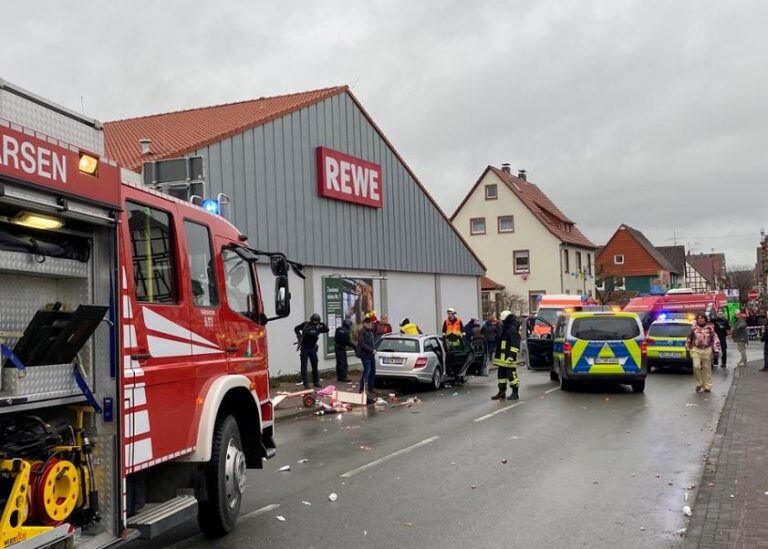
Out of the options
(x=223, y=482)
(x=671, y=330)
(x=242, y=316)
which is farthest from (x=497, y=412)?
(x=671, y=330)

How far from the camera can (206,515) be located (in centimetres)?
582

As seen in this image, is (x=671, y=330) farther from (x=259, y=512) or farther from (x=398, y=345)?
(x=259, y=512)

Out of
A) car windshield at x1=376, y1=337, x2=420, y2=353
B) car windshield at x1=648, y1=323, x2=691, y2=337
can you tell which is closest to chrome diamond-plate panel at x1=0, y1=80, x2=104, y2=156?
car windshield at x1=376, y1=337, x2=420, y2=353

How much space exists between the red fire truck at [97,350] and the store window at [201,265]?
18mm

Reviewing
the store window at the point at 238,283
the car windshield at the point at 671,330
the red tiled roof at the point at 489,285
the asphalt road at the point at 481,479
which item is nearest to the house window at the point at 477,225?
the red tiled roof at the point at 489,285

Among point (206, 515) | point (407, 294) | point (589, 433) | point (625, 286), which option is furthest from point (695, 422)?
point (625, 286)

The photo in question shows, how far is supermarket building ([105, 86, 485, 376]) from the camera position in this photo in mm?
18969

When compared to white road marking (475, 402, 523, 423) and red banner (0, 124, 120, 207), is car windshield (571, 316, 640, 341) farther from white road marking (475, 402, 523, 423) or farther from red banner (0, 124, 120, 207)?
red banner (0, 124, 120, 207)

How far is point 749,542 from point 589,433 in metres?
5.38

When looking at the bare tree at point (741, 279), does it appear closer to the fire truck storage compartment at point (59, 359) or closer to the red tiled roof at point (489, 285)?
the red tiled roof at point (489, 285)

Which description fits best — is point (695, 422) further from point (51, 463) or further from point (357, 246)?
point (357, 246)

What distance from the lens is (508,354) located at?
1472cm

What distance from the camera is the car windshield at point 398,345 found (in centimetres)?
1716

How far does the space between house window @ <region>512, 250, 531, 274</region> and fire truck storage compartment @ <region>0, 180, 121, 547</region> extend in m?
49.3
